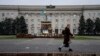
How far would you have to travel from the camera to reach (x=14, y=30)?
109m

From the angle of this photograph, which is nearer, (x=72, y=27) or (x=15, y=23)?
(x=15, y=23)

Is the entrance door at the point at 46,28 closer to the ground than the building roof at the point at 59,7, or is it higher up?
closer to the ground

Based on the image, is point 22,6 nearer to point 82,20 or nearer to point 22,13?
point 22,13

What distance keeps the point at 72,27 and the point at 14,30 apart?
23.6 metres

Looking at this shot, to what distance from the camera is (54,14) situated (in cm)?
12144

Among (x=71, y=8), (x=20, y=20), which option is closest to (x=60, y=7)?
(x=71, y=8)

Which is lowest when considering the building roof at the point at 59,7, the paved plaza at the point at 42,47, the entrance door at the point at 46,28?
the entrance door at the point at 46,28

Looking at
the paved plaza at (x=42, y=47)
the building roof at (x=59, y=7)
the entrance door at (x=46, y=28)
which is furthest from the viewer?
the building roof at (x=59, y=7)

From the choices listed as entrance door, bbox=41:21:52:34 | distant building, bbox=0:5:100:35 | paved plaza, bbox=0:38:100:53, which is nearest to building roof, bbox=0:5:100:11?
distant building, bbox=0:5:100:35

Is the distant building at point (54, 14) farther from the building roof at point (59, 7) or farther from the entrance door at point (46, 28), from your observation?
the entrance door at point (46, 28)

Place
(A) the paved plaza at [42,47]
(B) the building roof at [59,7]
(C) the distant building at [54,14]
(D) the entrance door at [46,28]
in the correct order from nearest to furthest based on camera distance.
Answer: (A) the paved plaza at [42,47]
(D) the entrance door at [46,28]
(C) the distant building at [54,14]
(B) the building roof at [59,7]

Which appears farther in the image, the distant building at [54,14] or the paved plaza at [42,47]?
the distant building at [54,14]

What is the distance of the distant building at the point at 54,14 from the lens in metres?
120

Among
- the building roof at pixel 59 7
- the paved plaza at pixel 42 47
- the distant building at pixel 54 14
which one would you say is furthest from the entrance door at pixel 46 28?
the paved plaza at pixel 42 47
